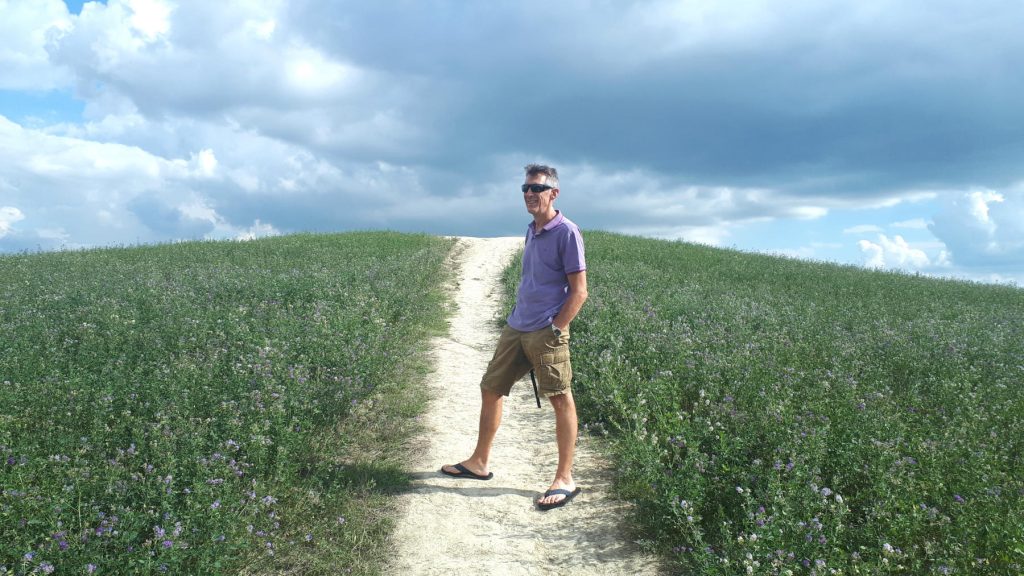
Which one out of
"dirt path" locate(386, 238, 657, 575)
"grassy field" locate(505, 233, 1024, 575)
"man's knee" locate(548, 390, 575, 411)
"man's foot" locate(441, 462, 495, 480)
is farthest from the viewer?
"man's foot" locate(441, 462, 495, 480)

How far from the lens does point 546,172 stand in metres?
4.58

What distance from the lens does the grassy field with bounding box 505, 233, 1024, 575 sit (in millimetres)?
3729

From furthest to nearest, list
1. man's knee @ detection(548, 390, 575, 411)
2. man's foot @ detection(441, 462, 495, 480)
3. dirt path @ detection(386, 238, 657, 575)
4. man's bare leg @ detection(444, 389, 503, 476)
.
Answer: man's foot @ detection(441, 462, 495, 480) < man's bare leg @ detection(444, 389, 503, 476) < man's knee @ detection(548, 390, 575, 411) < dirt path @ detection(386, 238, 657, 575)

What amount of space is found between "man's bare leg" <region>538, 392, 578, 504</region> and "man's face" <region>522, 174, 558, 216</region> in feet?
5.11

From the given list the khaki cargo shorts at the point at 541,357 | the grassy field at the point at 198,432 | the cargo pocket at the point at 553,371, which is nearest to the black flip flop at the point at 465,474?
the grassy field at the point at 198,432

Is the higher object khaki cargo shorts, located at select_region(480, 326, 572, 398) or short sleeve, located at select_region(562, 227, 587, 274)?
short sleeve, located at select_region(562, 227, 587, 274)

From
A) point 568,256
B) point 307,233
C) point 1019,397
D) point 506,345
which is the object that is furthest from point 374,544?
point 307,233

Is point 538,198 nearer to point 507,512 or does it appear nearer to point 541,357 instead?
point 541,357

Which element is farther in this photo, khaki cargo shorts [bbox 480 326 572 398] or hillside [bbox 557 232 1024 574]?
khaki cargo shorts [bbox 480 326 572 398]

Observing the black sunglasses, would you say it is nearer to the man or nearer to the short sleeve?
the man

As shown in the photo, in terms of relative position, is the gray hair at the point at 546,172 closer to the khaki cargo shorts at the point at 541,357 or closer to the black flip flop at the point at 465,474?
the khaki cargo shorts at the point at 541,357

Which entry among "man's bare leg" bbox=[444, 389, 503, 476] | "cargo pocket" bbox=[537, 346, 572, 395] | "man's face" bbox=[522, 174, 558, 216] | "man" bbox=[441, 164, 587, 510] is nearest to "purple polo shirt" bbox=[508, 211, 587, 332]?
"man" bbox=[441, 164, 587, 510]

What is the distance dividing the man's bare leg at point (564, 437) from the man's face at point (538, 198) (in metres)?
1.56

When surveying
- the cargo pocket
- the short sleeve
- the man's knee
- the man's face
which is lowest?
the man's knee
